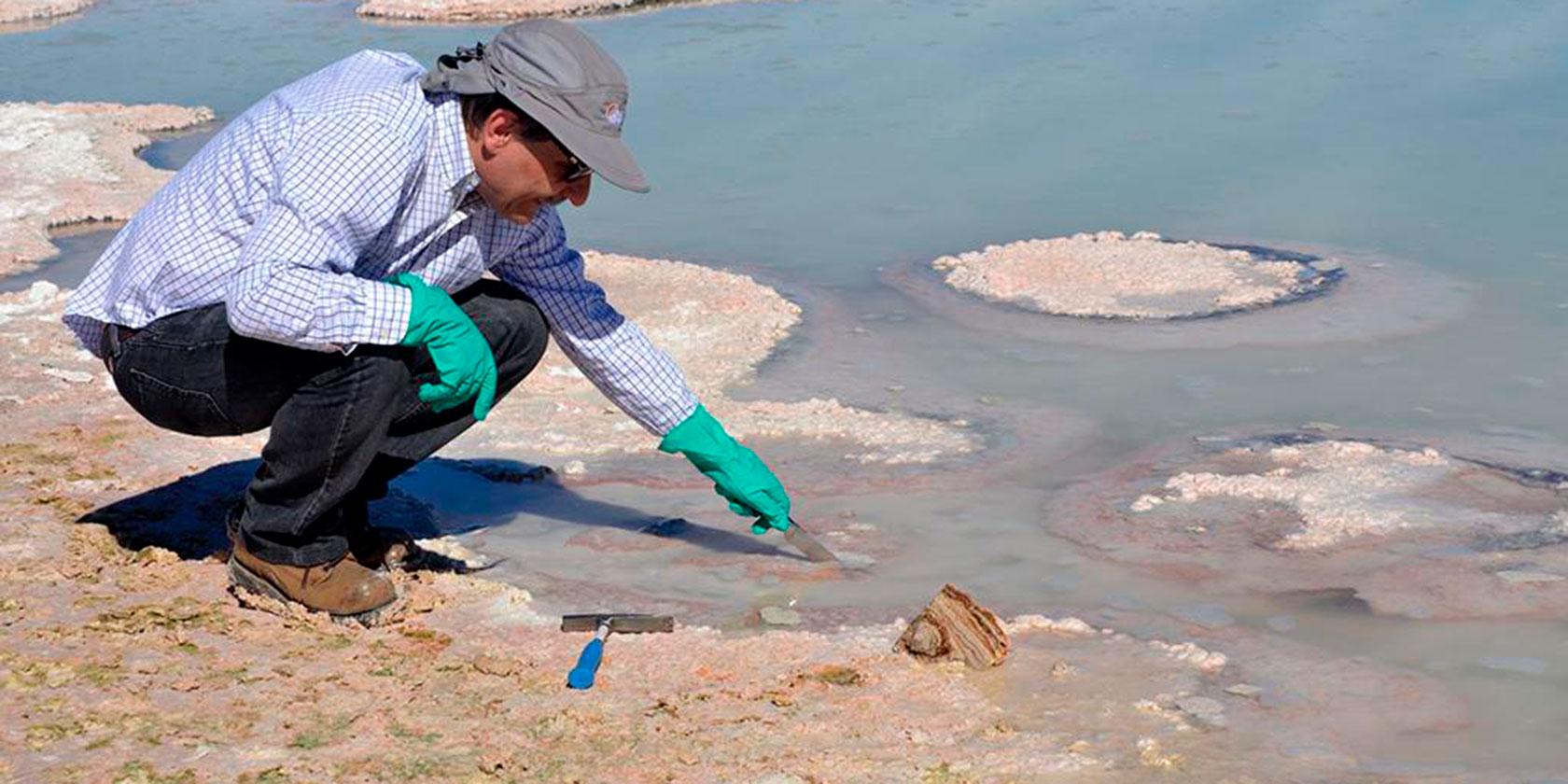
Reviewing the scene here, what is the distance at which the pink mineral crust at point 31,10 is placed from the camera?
13.3 meters

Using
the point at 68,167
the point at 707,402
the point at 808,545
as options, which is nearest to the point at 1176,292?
the point at 707,402

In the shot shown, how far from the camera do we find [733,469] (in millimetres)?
3734

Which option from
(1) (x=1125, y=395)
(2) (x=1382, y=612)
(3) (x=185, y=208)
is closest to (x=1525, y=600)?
(2) (x=1382, y=612)

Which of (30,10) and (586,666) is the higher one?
(586,666)

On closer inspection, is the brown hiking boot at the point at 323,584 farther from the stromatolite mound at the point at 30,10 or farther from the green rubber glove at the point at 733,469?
the stromatolite mound at the point at 30,10

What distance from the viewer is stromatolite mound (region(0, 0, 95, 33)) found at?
1330cm

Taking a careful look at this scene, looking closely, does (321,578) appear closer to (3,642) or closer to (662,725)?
(3,642)

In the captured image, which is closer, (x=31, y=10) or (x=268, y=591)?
(x=268, y=591)

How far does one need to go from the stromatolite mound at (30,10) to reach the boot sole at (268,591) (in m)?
10.9

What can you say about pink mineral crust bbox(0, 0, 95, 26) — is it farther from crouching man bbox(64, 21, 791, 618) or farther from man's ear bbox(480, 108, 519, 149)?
man's ear bbox(480, 108, 519, 149)

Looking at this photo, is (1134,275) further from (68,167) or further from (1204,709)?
(68,167)

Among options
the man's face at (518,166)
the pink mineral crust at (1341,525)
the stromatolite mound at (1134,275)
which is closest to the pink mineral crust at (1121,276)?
the stromatolite mound at (1134,275)

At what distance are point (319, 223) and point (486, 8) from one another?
30.0 ft

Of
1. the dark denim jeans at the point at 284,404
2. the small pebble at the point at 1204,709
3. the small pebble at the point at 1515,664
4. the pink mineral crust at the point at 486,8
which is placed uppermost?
the dark denim jeans at the point at 284,404
